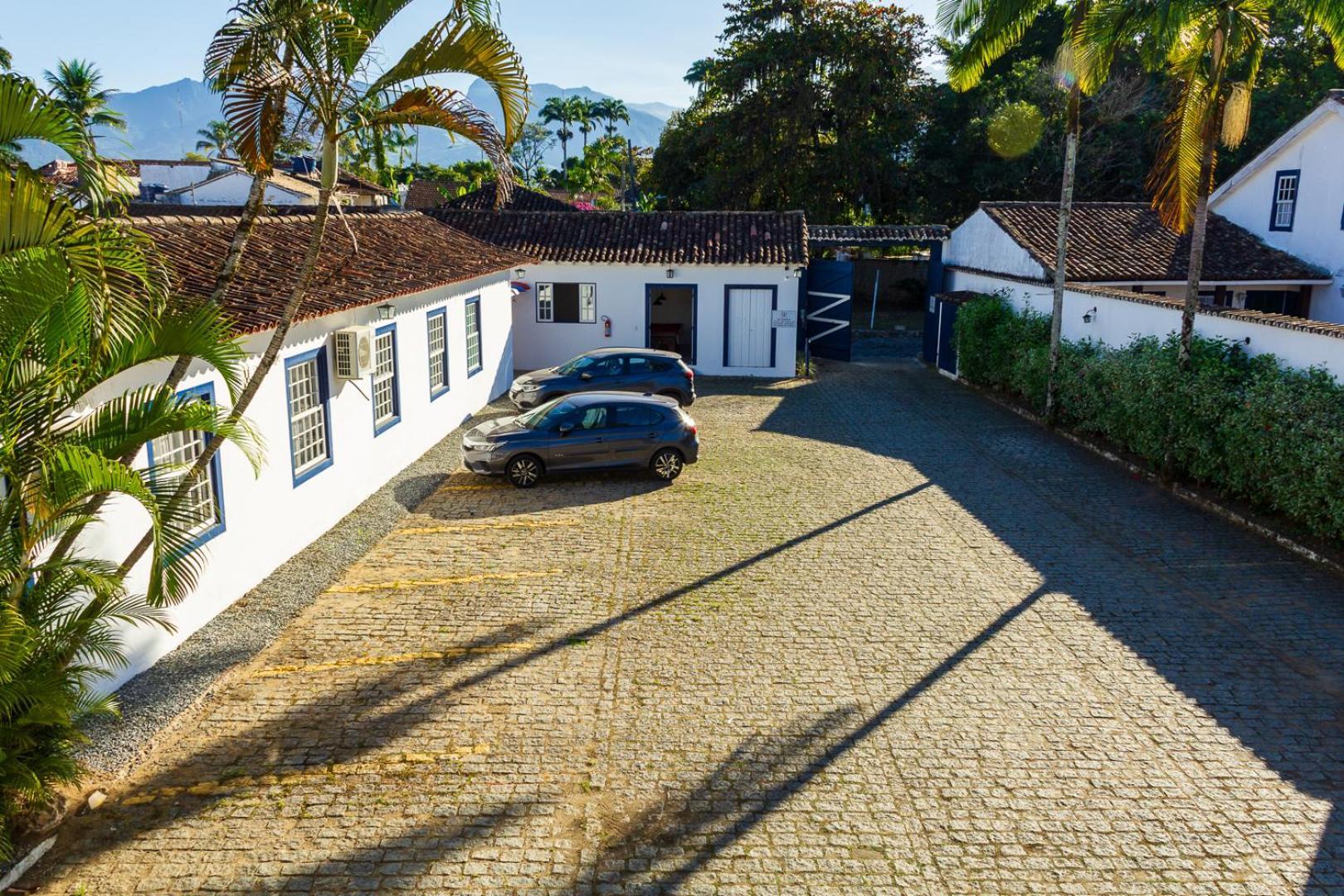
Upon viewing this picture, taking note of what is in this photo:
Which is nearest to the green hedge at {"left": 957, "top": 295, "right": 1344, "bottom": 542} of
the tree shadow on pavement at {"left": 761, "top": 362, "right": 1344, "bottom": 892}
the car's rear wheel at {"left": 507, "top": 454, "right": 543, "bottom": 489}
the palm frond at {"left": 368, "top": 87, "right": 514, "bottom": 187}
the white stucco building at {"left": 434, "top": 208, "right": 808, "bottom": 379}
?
the tree shadow on pavement at {"left": 761, "top": 362, "right": 1344, "bottom": 892}

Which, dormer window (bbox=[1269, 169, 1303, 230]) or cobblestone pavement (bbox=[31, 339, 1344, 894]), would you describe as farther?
dormer window (bbox=[1269, 169, 1303, 230])

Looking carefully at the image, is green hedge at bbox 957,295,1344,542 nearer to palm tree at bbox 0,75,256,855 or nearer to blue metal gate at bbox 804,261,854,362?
blue metal gate at bbox 804,261,854,362

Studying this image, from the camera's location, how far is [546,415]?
15.6m

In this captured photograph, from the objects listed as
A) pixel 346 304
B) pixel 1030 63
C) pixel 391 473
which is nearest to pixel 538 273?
pixel 391 473

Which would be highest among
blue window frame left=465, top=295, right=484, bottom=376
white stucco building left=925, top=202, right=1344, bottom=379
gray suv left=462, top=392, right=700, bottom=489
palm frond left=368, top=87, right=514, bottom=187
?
palm frond left=368, top=87, right=514, bottom=187

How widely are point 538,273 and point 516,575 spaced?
617 inches

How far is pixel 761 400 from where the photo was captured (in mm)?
23281

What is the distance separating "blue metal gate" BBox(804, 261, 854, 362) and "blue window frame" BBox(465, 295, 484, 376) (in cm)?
1039

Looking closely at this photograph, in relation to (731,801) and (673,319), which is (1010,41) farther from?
(731,801)

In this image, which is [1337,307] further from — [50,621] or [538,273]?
[50,621]

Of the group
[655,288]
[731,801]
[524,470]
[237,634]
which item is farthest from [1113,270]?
[237,634]

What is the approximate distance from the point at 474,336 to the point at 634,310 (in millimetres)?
6595

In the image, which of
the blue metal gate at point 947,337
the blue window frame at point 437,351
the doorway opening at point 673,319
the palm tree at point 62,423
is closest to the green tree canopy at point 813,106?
the doorway opening at point 673,319

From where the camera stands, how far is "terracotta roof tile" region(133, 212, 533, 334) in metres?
10.5
